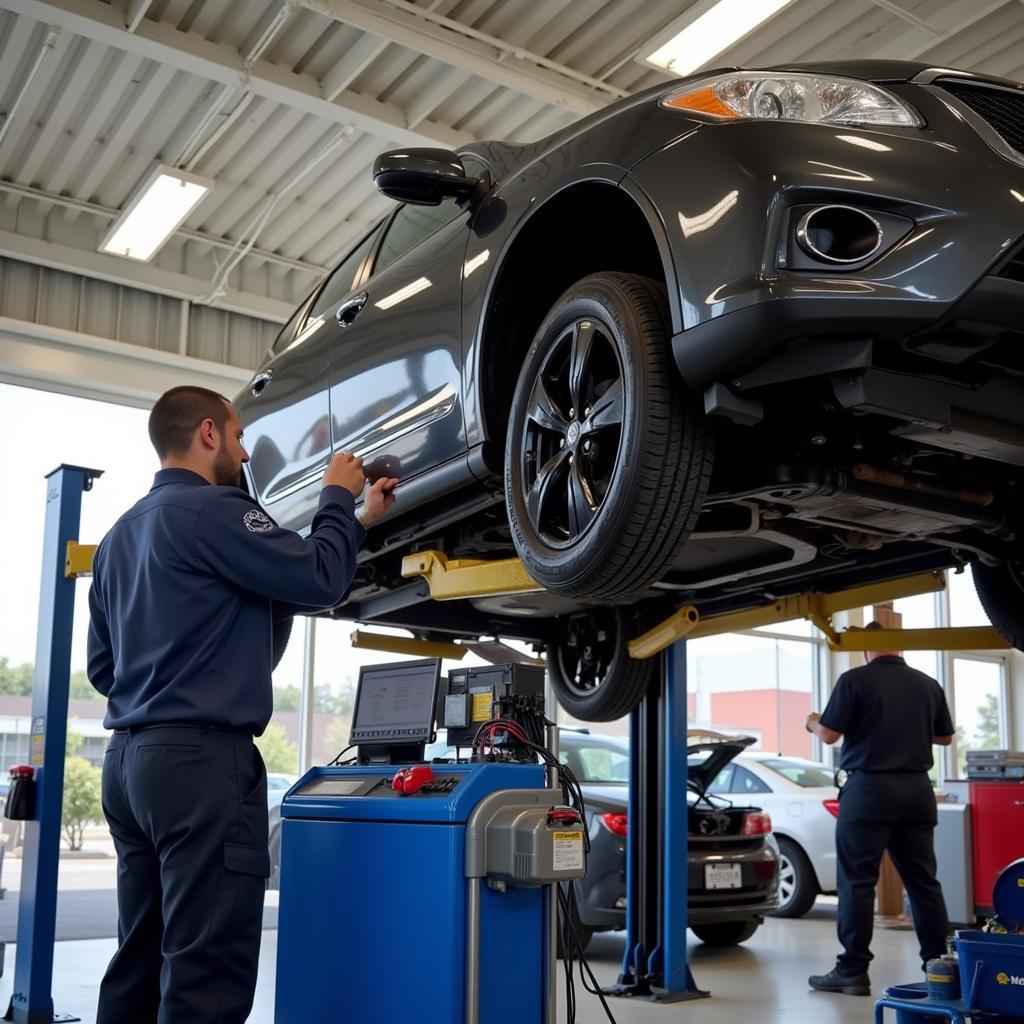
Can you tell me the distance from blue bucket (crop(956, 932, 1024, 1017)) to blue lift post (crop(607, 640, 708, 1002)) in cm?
172

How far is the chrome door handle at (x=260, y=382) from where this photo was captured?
4039 millimetres

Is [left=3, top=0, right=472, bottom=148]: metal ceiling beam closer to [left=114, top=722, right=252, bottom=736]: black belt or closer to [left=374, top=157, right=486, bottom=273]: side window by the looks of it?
[left=374, top=157, right=486, bottom=273]: side window

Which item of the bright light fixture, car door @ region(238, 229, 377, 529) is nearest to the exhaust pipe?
car door @ region(238, 229, 377, 529)

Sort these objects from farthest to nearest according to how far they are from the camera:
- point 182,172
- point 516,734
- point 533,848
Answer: point 182,172
point 516,734
point 533,848

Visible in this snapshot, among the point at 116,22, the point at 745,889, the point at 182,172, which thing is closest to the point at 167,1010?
the point at 745,889

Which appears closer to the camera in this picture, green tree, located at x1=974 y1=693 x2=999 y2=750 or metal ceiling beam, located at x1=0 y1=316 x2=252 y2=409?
metal ceiling beam, located at x1=0 y1=316 x2=252 y2=409

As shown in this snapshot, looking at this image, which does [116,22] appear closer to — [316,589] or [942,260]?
[316,589]

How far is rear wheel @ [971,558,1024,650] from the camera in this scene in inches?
120

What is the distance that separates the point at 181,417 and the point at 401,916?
1252 millimetres

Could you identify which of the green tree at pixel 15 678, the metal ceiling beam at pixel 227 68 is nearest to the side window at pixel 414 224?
the metal ceiling beam at pixel 227 68

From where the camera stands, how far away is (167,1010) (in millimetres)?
2133

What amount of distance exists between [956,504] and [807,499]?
1.21 ft

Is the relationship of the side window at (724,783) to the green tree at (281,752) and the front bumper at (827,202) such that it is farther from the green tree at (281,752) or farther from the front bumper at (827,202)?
the front bumper at (827,202)

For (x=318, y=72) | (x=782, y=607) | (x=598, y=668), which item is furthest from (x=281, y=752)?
(x=782, y=607)
